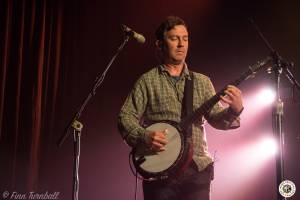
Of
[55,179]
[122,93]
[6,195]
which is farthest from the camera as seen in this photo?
[122,93]

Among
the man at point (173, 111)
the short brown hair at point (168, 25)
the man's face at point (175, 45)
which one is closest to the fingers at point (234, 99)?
the man at point (173, 111)

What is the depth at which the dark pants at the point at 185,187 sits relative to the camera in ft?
8.43

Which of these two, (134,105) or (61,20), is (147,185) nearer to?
(134,105)

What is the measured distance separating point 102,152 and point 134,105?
2619 millimetres

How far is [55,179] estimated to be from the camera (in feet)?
16.9

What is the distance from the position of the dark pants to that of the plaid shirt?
0.46 ft

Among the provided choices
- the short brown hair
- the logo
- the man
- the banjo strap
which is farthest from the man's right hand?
the logo

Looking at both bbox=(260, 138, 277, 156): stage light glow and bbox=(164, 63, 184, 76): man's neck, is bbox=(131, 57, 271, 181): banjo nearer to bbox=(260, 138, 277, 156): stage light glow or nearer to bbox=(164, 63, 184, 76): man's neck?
bbox=(164, 63, 184, 76): man's neck

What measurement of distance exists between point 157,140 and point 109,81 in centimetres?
291

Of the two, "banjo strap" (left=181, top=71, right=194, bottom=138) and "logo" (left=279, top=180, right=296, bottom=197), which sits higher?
"banjo strap" (left=181, top=71, right=194, bottom=138)

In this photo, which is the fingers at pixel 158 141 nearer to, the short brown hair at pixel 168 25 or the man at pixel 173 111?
the man at pixel 173 111

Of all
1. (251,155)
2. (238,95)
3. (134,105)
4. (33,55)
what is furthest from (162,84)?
(251,155)

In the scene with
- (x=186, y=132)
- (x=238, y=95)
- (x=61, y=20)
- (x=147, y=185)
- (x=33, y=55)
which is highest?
(x=61, y=20)

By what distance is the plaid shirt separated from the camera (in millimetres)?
2760
